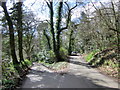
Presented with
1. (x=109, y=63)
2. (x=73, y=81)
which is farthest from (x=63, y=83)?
(x=109, y=63)

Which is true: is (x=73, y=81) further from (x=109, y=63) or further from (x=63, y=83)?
(x=109, y=63)

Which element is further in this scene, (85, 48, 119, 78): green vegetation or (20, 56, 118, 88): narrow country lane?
(85, 48, 119, 78): green vegetation

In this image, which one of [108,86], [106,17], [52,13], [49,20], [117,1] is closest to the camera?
[108,86]

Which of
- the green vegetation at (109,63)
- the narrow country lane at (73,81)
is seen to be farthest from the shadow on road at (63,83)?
the green vegetation at (109,63)

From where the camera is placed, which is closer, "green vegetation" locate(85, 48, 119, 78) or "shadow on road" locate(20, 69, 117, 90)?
"shadow on road" locate(20, 69, 117, 90)

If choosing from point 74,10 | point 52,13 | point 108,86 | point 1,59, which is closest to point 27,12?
point 52,13

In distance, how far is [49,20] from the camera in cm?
2094

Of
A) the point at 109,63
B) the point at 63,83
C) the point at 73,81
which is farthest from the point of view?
the point at 109,63

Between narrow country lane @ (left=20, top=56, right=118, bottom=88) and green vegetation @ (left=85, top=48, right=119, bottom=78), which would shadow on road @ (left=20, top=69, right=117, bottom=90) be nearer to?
narrow country lane @ (left=20, top=56, right=118, bottom=88)

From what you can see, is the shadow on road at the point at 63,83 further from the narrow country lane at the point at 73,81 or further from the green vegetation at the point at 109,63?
the green vegetation at the point at 109,63

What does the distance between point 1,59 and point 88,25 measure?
13.8m

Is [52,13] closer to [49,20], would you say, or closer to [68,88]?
[49,20]

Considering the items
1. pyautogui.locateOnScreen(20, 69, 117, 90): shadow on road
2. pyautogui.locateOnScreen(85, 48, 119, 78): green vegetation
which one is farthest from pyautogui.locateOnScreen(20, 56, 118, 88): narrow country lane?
pyautogui.locateOnScreen(85, 48, 119, 78): green vegetation

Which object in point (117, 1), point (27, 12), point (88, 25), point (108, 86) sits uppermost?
point (27, 12)
